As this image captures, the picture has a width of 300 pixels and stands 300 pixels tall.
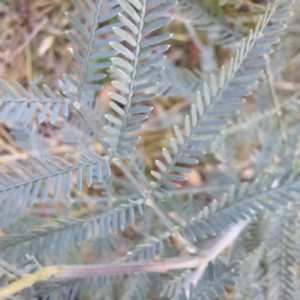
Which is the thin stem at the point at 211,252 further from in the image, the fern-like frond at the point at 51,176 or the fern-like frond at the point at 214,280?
the fern-like frond at the point at 51,176

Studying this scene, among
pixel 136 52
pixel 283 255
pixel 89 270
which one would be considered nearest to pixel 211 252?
pixel 283 255

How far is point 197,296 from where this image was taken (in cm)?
36

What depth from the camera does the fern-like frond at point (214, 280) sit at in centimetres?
35

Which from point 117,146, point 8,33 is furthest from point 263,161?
point 8,33

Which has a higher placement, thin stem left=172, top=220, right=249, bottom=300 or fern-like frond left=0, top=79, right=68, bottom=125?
fern-like frond left=0, top=79, right=68, bottom=125

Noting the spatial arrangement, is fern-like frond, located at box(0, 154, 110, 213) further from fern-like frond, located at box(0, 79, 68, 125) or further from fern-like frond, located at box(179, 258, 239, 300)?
fern-like frond, located at box(179, 258, 239, 300)

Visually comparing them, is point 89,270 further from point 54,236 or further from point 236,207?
point 236,207

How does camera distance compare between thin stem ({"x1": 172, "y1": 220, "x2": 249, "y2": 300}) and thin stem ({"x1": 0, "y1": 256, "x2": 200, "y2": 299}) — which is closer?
thin stem ({"x1": 0, "y1": 256, "x2": 200, "y2": 299})

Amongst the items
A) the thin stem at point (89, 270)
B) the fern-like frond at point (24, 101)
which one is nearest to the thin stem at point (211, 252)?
the thin stem at point (89, 270)

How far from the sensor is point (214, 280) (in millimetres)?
363

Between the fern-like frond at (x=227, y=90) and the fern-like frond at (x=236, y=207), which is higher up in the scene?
the fern-like frond at (x=227, y=90)

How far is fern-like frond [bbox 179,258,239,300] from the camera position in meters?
0.35

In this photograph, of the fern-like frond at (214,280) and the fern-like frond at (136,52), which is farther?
the fern-like frond at (214,280)

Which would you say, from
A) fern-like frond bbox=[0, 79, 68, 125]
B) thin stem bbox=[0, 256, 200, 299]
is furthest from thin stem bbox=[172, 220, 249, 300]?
fern-like frond bbox=[0, 79, 68, 125]
